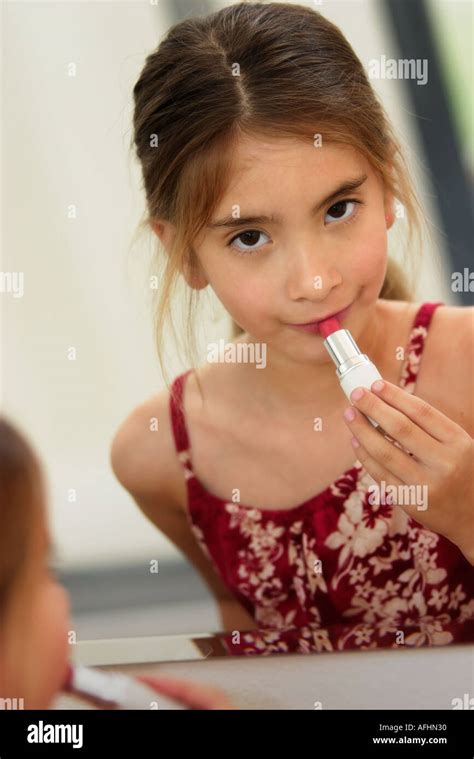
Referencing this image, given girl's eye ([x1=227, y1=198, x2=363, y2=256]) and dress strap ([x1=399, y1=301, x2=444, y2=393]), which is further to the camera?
dress strap ([x1=399, y1=301, x2=444, y2=393])

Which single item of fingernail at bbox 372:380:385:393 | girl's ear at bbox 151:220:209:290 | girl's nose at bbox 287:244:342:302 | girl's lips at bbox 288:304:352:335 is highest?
girl's ear at bbox 151:220:209:290

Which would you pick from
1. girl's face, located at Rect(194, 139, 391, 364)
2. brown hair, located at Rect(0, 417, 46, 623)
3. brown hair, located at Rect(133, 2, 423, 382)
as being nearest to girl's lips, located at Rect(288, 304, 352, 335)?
girl's face, located at Rect(194, 139, 391, 364)

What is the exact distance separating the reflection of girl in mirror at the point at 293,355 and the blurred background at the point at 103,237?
42 mm

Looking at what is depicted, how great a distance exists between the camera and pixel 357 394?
614 millimetres

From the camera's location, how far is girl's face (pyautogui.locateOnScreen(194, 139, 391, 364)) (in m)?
0.64

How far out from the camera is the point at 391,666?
72 centimetres

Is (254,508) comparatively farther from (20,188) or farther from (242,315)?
(20,188)

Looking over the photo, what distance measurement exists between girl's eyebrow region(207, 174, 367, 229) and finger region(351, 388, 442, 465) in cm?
14

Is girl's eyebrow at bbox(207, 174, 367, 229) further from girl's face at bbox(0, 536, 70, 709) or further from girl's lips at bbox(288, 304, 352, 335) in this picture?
girl's face at bbox(0, 536, 70, 709)

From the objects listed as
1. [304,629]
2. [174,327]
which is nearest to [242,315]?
[174,327]

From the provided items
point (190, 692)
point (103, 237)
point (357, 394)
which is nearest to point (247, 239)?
point (357, 394)
